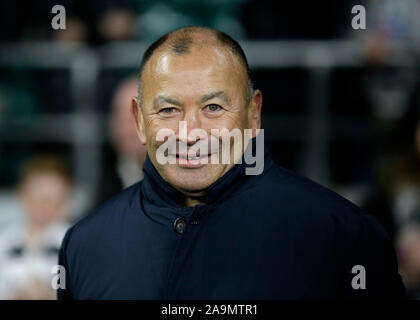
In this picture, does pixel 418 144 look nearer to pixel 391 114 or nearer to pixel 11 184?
pixel 391 114

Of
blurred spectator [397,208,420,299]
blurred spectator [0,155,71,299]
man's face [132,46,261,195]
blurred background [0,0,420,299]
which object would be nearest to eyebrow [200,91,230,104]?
man's face [132,46,261,195]

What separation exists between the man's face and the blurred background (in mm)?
2177

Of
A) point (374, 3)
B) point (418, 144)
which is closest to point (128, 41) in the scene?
point (374, 3)

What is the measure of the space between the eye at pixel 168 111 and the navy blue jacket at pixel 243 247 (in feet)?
0.43

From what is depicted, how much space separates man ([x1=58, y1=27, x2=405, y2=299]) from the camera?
168 centimetres

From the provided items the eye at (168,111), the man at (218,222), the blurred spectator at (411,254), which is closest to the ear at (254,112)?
the man at (218,222)

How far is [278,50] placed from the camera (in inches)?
173

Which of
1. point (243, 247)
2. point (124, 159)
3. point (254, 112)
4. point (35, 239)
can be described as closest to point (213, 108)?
point (254, 112)

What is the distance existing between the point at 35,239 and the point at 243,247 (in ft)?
5.81

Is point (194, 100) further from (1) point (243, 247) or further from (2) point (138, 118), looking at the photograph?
(1) point (243, 247)

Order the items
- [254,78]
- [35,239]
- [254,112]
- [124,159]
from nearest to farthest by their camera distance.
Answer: [254,112], [124,159], [35,239], [254,78]

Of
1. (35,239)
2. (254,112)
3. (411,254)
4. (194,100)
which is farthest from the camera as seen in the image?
(35,239)

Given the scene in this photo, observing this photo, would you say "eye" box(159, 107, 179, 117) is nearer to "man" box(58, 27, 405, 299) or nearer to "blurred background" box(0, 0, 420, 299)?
"man" box(58, 27, 405, 299)

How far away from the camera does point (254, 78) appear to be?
4.11m
